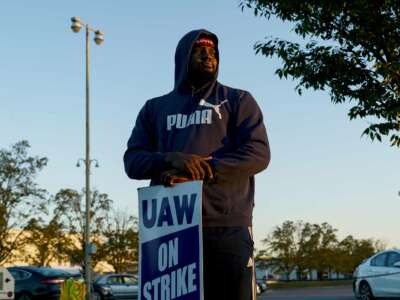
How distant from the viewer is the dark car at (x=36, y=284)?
18719 millimetres

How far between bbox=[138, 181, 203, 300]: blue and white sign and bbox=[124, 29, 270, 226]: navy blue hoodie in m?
0.10

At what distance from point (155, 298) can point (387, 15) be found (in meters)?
9.27

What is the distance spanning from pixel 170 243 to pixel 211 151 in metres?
0.42

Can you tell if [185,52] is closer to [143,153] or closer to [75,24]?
[143,153]

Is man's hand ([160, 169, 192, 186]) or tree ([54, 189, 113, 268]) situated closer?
man's hand ([160, 169, 192, 186])

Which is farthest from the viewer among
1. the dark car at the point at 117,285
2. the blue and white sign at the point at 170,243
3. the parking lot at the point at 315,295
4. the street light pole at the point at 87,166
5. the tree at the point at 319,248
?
the tree at the point at 319,248

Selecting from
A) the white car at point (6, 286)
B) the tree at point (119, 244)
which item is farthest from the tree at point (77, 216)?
the white car at point (6, 286)

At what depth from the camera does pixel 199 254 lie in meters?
2.59

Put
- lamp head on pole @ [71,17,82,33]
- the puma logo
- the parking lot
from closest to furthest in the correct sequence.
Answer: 1. the puma logo
2. the parking lot
3. lamp head on pole @ [71,17,82,33]

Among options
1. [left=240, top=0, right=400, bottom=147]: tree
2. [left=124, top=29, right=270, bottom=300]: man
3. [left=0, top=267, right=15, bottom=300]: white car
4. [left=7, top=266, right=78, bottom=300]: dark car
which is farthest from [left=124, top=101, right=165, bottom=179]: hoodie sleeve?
[left=7, top=266, right=78, bottom=300]: dark car

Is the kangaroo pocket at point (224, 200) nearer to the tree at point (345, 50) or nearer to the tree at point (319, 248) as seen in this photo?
the tree at point (345, 50)

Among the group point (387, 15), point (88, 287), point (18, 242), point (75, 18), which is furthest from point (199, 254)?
point (18, 242)

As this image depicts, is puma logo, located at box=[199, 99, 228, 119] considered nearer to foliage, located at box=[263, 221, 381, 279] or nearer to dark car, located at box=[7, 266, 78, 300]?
dark car, located at box=[7, 266, 78, 300]

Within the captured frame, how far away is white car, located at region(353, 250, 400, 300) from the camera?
49.4 ft
